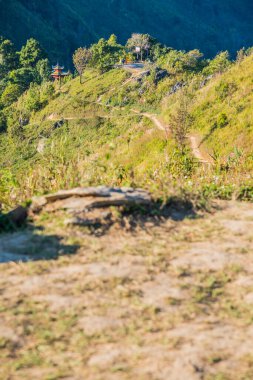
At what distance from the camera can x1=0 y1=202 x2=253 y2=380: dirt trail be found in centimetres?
399

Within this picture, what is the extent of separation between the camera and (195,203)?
7.39 meters

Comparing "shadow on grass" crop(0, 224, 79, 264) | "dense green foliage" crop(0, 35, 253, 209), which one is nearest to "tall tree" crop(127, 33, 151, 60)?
"dense green foliage" crop(0, 35, 253, 209)

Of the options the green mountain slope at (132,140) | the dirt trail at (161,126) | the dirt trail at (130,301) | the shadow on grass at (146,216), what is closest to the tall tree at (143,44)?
the green mountain slope at (132,140)

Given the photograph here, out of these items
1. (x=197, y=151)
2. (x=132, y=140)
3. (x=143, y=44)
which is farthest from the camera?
(x=143, y=44)

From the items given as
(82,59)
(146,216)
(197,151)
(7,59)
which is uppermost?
(7,59)

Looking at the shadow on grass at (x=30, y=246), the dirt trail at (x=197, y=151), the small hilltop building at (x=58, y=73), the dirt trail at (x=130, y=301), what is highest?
the small hilltop building at (x=58, y=73)

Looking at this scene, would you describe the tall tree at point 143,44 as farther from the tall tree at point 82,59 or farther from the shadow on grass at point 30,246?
the shadow on grass at point 30,246

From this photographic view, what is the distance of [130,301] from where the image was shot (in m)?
4.86

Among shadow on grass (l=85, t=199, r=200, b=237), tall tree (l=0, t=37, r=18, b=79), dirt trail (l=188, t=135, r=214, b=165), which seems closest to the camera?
shadow on grass (l=85, t=199, r=200, b=237)

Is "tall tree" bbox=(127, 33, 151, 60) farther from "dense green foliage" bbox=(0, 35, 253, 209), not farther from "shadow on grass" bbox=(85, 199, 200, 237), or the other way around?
"shadow on grass" bbox=(85, 199, 200, 237)

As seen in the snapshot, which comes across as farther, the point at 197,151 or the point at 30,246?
the point at 197,151

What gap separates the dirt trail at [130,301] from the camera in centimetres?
399

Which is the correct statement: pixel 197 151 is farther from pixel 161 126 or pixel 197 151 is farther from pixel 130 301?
pixel 130 301

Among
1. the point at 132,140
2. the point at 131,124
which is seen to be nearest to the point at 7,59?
the point at 131,124
